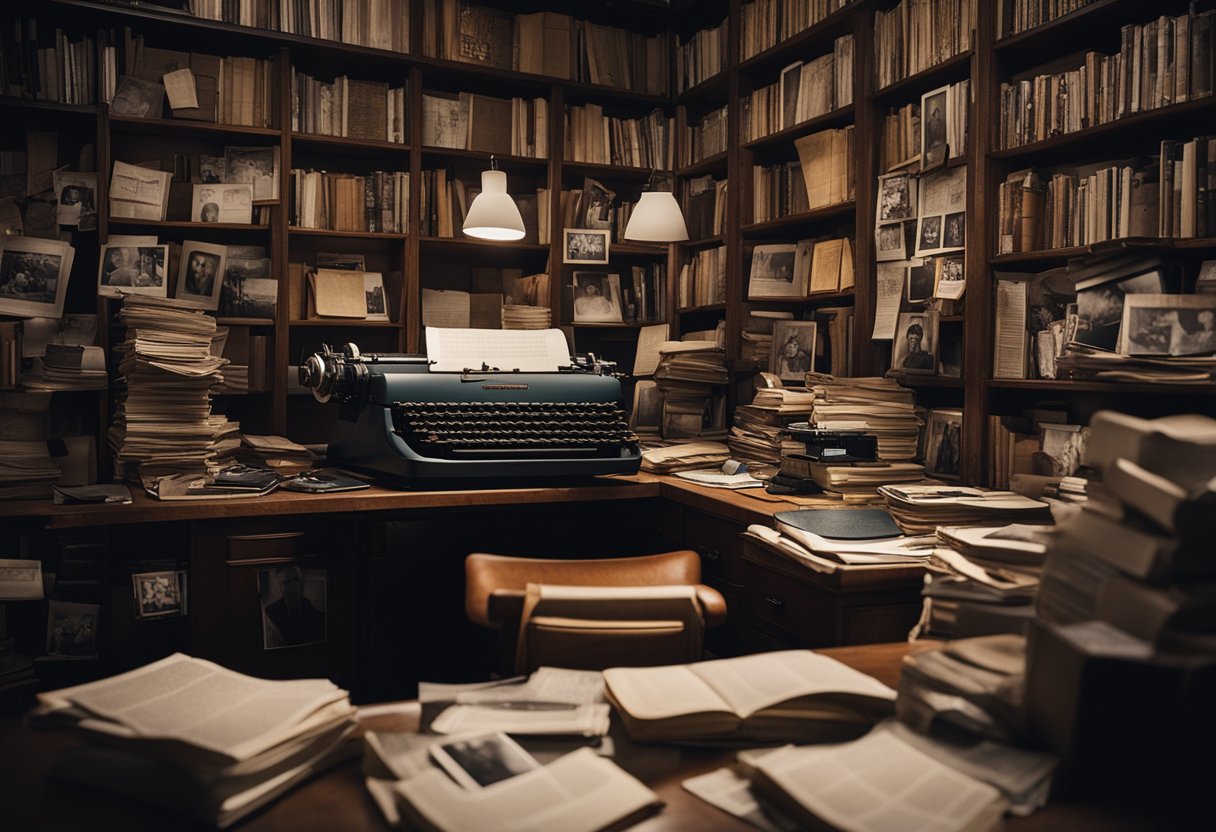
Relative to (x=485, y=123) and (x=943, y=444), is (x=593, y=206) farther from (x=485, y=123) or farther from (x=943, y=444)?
(x=943, y=444)

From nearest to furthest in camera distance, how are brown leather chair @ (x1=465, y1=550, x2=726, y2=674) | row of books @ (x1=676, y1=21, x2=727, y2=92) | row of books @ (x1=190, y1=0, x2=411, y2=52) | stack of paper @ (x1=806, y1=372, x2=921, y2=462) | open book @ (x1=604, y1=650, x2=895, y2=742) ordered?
open book @ (x1=604, y1=650, x2=895, y2=742), brown leather chair @ (x1=465, y1=550, x2=726, y2=674), stack of paper @ (x1=806, y1=372, x2=921, y2=462), row of books @ (x1=190, y1=0, x2=411, y2=52), row of books @ (x1=676, y1=21, x2=727, y2=92)

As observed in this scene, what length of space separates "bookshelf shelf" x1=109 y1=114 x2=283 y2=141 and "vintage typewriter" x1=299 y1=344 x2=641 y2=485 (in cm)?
130

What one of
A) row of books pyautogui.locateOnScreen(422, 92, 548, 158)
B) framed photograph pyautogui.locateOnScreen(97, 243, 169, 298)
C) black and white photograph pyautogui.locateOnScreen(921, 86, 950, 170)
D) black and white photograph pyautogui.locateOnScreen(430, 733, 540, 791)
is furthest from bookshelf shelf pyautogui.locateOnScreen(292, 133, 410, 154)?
black and white photograph pyautogui.locateOnScreen(430, 733, 540, 791)

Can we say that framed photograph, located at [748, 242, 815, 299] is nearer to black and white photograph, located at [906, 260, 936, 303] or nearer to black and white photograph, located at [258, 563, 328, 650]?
black and white photograph, located at [906, 260, 936, 303]

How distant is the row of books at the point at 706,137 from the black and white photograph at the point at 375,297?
4.96 feet

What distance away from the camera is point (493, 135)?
13.9 ft

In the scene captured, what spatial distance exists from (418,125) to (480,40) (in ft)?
1.72

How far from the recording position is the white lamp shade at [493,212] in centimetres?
342

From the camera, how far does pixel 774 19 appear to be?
376 cm

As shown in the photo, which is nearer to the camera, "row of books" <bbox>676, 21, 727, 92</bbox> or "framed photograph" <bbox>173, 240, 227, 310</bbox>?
"framed photograph" <bbox>173, 240, 227, 310</bbox>

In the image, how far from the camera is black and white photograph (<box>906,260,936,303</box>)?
300 cm

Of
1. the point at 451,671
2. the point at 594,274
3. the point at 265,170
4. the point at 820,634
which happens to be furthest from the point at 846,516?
the point at 265,170

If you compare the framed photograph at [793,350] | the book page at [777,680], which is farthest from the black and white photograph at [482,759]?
the framed photograph at [793,350]

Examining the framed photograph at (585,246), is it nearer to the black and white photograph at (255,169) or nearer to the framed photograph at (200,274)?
the black and white photograph at (255,169)
